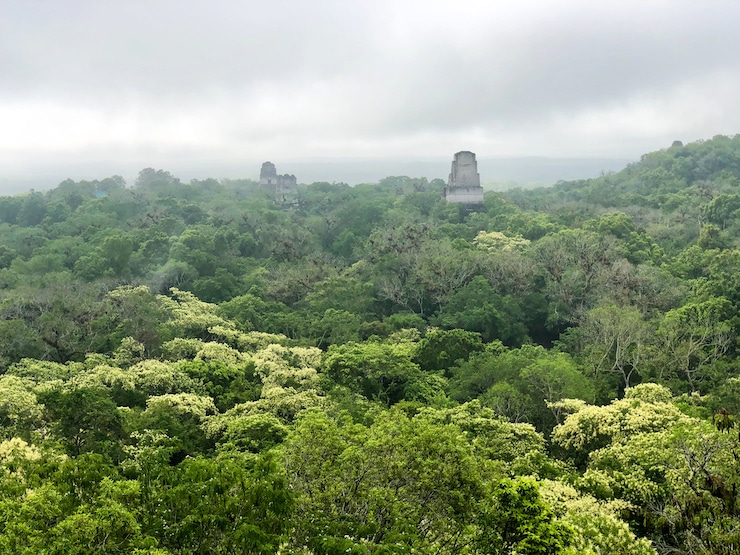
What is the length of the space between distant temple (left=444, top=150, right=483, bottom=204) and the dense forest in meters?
2.35

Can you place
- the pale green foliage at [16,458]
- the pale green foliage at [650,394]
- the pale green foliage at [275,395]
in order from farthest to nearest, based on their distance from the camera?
the pale green foliage at [650,394], the pale green foliage at [275,395], the pale green foliage at [16,458]

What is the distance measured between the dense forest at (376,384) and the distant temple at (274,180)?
3223cm

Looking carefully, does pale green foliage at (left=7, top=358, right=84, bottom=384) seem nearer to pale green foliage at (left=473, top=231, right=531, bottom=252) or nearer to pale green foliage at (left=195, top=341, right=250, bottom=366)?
pale green foliage at (left=195, top=341, right=250, bottom=366)

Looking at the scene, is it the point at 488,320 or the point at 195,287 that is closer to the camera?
the point at 488,320

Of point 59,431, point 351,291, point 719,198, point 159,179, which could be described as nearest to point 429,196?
point 719,198

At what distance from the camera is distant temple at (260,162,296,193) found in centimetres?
8738

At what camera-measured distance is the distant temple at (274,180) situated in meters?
87.4

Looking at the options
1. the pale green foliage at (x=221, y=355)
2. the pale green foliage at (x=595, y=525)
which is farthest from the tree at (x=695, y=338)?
the pale green foliage at (x=221, y=355)

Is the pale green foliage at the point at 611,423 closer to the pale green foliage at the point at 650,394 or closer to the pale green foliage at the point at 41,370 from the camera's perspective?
the pale green foliage at the point at 650,394

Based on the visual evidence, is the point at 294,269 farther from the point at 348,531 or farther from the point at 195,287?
the point at 348,531

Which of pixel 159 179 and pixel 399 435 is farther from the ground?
pixel 159 179

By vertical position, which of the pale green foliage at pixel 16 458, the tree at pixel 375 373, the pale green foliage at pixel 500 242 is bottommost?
the tree at pixel 375 373

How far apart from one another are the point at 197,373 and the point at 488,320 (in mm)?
14050

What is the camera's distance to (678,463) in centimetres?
1262
